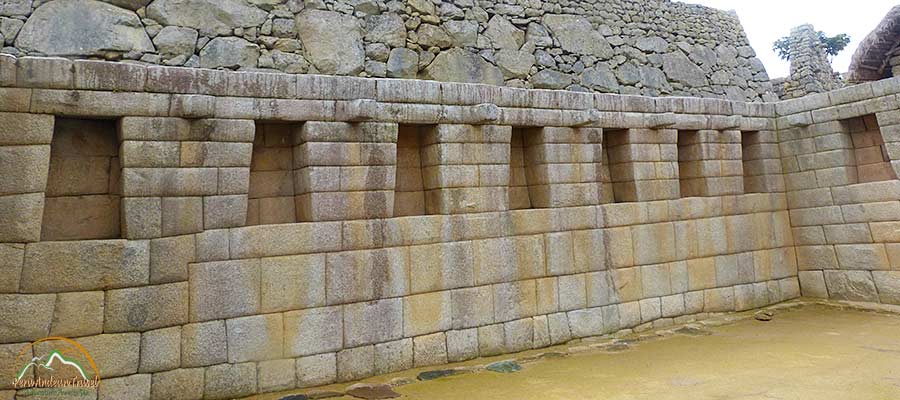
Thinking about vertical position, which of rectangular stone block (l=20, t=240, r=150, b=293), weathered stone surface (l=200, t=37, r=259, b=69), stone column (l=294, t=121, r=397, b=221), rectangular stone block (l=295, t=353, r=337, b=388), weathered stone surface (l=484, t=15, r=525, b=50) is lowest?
rectangular stone block (l=295, t=353, r=337, b=388)

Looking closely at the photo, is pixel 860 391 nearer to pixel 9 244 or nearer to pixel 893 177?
pixel 893 177

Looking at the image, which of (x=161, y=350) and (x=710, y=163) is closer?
(x=161, y=350)

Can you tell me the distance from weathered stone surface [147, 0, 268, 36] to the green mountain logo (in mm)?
3795

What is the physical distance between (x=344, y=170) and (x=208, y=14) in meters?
2.96

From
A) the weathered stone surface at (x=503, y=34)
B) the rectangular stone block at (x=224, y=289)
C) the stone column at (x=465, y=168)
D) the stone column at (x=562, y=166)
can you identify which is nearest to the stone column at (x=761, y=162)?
the stone column at (x=562, y=166)

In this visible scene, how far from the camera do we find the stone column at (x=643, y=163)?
640 cm

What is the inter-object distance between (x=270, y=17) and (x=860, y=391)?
284 inches

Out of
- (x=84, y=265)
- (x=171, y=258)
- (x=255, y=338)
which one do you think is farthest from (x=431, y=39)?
(x=84, y=265)

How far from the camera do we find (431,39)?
7203 mm

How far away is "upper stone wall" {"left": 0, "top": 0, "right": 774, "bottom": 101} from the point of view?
5.43 meters

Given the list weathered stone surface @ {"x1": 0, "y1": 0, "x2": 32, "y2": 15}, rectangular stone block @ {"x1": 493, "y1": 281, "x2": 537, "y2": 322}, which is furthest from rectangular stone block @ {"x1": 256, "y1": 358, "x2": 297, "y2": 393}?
weathered stone surface @ {"x1": 0, "y1": 0, "x2": 32, "y2": 15}

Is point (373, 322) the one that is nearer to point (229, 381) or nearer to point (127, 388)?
point (229, 381)

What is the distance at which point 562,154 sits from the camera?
5898 mm

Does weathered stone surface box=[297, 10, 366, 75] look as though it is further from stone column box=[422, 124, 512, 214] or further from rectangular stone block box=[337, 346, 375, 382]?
rectangular stone block box=[337, 346, 375, 382]
